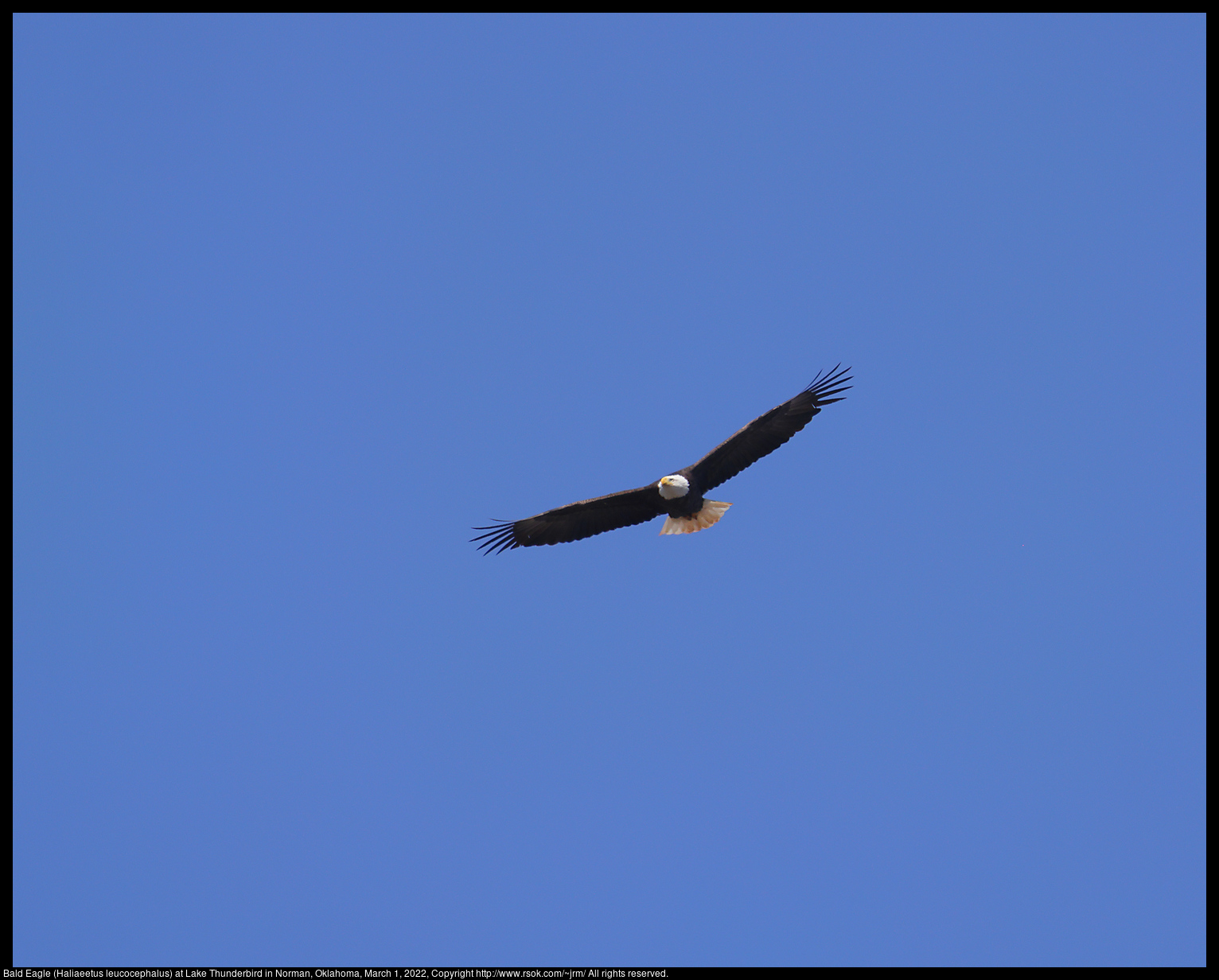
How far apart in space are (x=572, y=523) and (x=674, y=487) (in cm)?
160

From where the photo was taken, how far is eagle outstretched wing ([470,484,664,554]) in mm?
13125

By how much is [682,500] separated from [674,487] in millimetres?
Result: 385

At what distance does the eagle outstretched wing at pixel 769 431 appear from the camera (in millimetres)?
12297

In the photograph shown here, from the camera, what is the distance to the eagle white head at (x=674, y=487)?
12414mm

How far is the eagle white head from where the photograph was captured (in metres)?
12.4

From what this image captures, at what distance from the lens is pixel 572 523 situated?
13.3m

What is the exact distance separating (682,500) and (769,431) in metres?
1.39

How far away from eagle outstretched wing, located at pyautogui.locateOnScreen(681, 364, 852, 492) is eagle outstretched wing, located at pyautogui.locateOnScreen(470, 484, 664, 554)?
1027 millimetres

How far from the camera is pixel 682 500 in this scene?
12.8 m

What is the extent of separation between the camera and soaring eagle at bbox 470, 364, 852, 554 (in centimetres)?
1235

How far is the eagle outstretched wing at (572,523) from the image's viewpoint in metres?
13.1

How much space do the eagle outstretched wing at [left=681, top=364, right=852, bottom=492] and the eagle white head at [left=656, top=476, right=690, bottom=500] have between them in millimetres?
153
